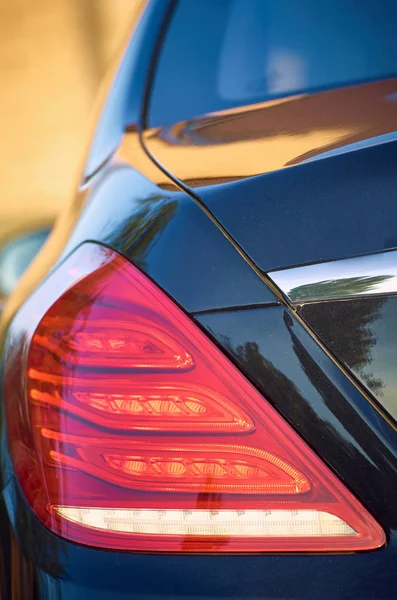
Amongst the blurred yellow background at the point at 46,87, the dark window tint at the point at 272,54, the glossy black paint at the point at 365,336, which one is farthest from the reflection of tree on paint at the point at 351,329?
the blurred yellow background at the point at 46,87

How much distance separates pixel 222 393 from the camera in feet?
3.82

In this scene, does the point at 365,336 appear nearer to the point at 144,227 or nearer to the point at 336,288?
the point at 336,288

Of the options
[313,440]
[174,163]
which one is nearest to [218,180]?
[174,163]

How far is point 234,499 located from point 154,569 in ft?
0.49

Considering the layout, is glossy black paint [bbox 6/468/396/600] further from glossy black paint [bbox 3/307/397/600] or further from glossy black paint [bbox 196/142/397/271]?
glossy black paint [bbox 196/142/397/271]

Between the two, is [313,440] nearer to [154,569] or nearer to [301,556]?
[301,556]

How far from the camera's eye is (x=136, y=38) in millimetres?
2137

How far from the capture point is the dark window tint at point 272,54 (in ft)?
6.02

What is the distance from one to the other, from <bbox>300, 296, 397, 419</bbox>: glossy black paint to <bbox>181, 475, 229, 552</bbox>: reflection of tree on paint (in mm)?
261

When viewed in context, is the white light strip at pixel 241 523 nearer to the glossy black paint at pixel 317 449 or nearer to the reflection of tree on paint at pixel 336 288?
the glossy black paint at pixel 317 449

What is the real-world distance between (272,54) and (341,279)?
0.99 metres

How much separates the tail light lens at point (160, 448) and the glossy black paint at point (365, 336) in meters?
0.13

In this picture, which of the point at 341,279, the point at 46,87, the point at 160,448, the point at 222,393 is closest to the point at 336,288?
the point at 341,279

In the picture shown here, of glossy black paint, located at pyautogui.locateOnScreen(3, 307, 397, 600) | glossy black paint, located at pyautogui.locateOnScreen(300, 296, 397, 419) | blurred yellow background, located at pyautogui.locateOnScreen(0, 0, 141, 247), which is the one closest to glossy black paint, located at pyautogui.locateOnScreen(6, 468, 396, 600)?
glossy black paint, located at pyautogui.locateOnScreen(3, 307, 397, 600)
